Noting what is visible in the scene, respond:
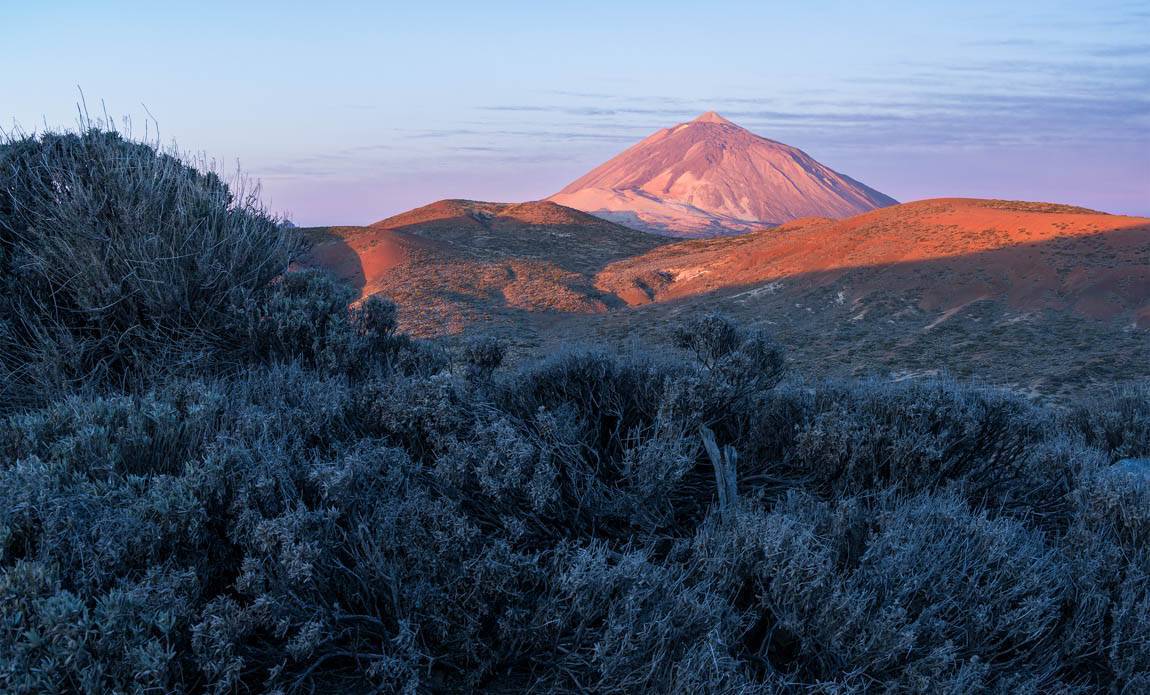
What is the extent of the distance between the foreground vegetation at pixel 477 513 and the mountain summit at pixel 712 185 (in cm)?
6695

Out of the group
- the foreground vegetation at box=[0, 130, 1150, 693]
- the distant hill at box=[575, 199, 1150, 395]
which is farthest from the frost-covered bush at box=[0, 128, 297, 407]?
the distant hill at box=[575, 199, 1150, 395]

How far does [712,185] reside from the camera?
98125 mm

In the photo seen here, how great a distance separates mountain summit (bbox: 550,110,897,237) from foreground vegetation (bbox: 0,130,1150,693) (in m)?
66.9

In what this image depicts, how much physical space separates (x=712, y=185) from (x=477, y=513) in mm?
97657

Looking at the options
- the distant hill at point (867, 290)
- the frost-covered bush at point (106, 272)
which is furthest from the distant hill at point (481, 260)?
the frost-covered bush at point (106, 272)

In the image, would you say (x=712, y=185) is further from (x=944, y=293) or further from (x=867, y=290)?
(x=944, y=293)

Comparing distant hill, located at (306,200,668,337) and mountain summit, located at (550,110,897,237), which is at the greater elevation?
mountain summit, located at (550,110,897,237)

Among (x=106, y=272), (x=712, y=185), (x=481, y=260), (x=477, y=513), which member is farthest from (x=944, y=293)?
(x=712, y=185)

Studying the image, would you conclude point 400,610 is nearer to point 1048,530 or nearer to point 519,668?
point 519,668

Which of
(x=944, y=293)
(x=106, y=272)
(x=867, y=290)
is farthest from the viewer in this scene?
(x=867, y=290)

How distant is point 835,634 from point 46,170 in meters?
5.69

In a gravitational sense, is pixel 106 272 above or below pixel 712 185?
below

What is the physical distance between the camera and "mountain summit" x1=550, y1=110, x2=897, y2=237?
274ft

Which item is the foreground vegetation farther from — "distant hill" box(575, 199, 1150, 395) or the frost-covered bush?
"distant hill" box(575, 199, 1150, 395)
